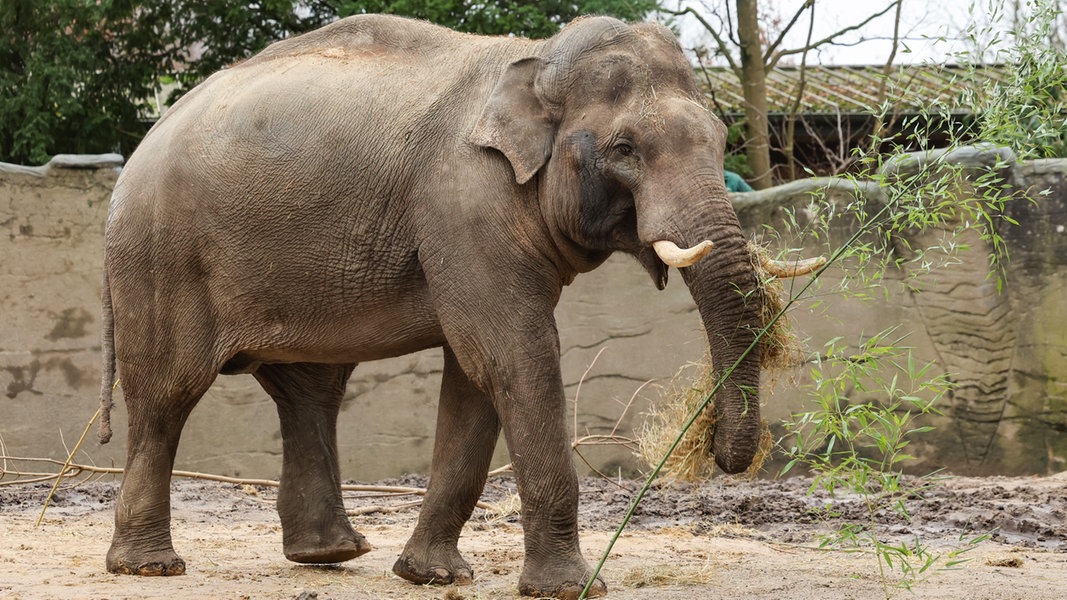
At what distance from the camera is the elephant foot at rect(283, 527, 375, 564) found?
17.7 feet

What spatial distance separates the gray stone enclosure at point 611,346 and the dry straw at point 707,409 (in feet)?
10.3

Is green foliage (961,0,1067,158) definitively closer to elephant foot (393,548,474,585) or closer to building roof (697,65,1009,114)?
elephant foot (393,548,474,585)

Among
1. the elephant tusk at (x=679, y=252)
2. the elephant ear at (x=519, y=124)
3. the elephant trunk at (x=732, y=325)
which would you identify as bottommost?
the elephant trunk at (x=732, y=325)

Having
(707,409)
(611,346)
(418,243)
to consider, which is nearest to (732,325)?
(707,409)

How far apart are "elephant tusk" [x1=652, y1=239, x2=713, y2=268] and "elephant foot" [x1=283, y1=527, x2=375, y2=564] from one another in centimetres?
201

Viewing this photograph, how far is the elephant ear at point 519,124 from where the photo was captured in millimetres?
4516

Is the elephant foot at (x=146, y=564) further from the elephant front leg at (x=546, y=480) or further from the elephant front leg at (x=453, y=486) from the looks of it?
the elephant front leg at (x=546, y=480)

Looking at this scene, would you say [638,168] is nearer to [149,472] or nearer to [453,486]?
[453,486]

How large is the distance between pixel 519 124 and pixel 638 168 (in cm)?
46

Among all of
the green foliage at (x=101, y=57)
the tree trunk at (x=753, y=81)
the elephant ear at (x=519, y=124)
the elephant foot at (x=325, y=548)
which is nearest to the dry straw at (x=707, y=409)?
the elephant ear at (x=519, y=124)

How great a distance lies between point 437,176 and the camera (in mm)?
4652

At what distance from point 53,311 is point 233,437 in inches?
52.3

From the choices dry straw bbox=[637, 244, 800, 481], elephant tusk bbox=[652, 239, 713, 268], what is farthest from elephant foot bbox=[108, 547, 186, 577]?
elephant tusk bbox=[652, 239, 713, 268]

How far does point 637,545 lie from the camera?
605 cm
